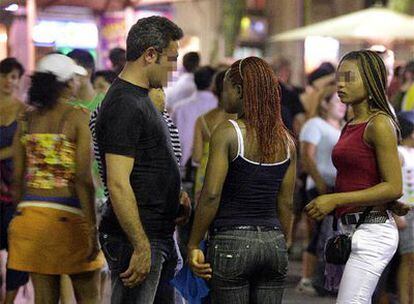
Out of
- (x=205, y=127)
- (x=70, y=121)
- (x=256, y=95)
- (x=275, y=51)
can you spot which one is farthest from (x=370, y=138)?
(x=275, y=51)

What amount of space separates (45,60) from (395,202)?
2264mm

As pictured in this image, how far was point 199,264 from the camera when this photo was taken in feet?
18.3

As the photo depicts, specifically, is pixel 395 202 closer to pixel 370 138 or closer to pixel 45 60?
pixel 370 138

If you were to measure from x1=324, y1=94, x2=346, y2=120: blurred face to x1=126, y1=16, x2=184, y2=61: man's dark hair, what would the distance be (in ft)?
15.1

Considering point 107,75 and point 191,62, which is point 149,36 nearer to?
point 107,75

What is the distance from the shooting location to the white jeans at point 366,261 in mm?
6006

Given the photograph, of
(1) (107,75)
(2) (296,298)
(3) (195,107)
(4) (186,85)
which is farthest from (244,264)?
(4) (186,85)

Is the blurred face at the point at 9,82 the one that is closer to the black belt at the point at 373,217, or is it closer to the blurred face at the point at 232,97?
the blurred face at the point at 232,97

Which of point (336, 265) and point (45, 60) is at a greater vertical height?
point (45, 60)

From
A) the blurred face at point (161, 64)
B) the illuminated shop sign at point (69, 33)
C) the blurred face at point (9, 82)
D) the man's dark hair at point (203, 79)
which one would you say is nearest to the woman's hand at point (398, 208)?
the blurred face at point (161, 64)

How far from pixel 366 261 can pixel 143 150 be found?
1421 mm

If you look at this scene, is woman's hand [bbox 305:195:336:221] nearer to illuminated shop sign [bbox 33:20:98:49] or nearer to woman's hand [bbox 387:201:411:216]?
woman's hand [bbox 387:201:411:216]

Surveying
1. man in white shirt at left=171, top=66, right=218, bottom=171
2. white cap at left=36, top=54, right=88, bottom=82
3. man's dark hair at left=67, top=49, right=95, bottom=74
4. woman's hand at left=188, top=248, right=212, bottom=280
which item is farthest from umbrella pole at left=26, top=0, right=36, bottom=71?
woman's hand at left=188, top=248, right=212, bottom=280

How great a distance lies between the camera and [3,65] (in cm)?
935
